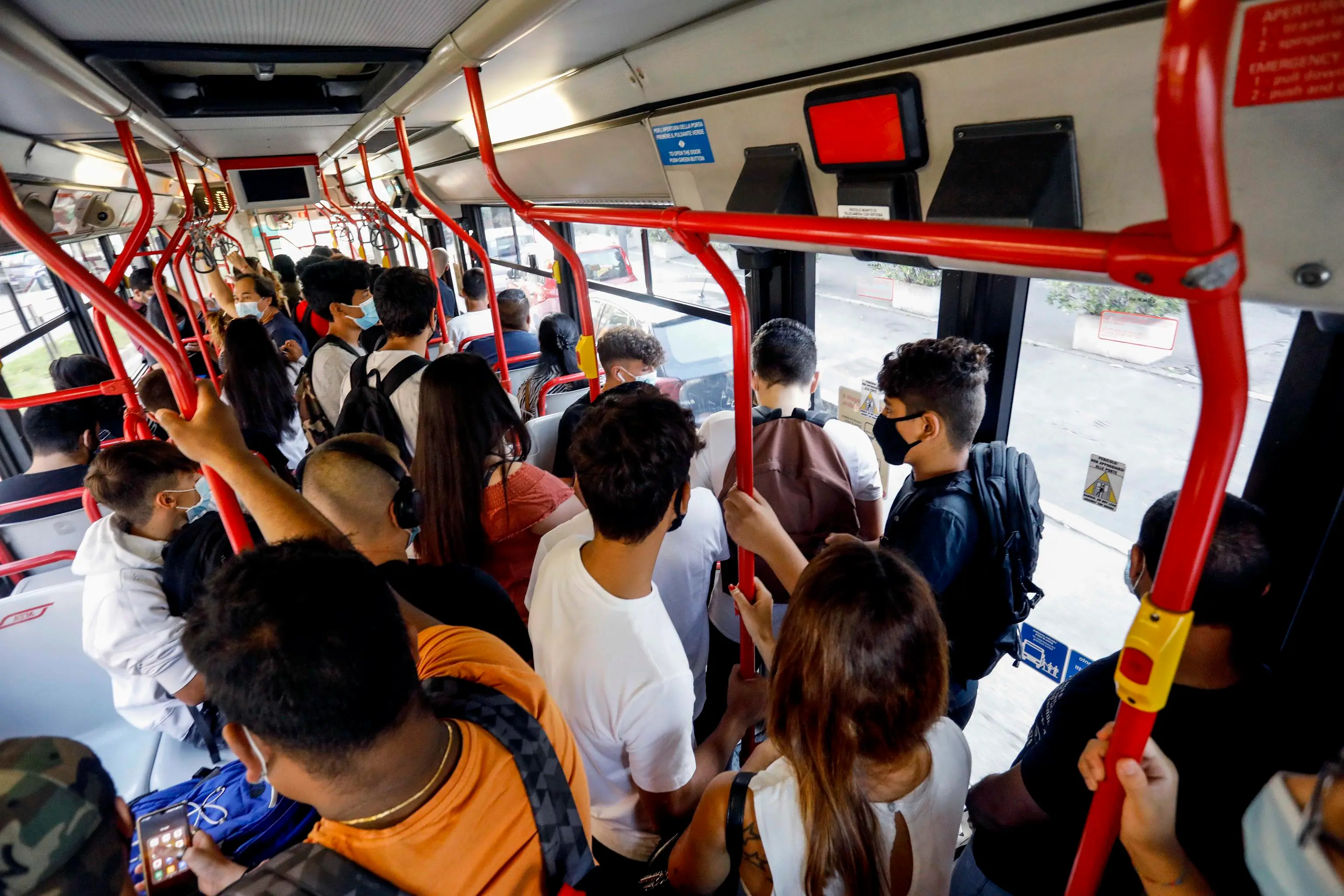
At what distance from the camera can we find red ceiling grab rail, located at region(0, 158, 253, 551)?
111cm

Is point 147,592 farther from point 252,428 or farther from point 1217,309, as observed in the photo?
point 1217,309

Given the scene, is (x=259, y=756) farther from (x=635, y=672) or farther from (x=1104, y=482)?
(x=1104, y=482)

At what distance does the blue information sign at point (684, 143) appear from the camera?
233 centimetres

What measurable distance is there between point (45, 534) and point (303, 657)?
3.82m

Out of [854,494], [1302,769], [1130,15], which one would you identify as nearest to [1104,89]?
[1130,15]

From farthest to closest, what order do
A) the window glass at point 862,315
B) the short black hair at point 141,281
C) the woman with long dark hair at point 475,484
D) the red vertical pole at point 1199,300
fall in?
the short black hair at point 141,281 → the window glass at point 862,315 → the woman with long dark hair at point 475,484 → the red vertical pole at point 1199,300

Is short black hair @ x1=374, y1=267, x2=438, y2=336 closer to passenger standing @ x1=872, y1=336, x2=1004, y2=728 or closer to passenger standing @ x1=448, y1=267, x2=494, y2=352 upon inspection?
passenger standing @ x1=448, y1=267, x2=494, y2=352

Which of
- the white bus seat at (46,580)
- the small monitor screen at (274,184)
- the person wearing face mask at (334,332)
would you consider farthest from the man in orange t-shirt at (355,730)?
the small monitor screen at (274,184)

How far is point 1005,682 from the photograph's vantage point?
3.09m

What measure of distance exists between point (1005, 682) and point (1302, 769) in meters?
1.92

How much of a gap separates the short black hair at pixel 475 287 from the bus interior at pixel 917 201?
1.91m

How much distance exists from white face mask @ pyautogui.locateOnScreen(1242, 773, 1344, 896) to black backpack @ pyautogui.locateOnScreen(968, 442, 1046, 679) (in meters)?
1.47

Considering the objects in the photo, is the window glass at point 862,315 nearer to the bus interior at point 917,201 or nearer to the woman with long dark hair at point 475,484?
the bus interior at point 917,201

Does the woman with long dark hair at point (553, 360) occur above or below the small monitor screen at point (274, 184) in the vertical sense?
below
